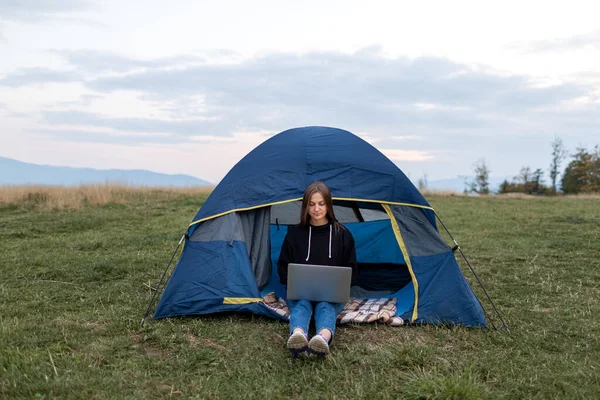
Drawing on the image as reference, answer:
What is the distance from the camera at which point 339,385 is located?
11.7 ft

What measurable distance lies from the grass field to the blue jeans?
0.70ft

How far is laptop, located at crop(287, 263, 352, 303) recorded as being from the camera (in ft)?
14.7

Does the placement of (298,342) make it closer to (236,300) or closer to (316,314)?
(316,314)

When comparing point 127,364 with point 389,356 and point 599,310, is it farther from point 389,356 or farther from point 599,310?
point 599,310

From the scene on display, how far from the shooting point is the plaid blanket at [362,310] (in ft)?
16.0

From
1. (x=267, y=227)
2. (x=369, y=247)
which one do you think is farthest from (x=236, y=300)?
(x=369, y=247)

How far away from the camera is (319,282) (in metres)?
4.49

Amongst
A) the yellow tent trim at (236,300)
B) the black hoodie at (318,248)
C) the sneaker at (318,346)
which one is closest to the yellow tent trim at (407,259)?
the black hoodie at (318,248)

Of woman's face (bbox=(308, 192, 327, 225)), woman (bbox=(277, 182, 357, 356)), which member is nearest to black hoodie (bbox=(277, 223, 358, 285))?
woman (bbox=(277, 182, 357, 356))

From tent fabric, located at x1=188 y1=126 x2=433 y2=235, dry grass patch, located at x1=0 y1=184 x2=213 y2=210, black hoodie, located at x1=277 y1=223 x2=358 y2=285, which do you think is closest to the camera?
black hoodie, located at x1=277 y1=223 x2=358 y2=285

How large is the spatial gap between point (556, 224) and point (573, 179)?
1204 inches

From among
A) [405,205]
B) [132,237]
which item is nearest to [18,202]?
[132,237]

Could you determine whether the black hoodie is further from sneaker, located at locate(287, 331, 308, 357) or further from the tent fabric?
sneaker, located at locate(287, 331, 308, 357)

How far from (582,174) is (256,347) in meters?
39.6
